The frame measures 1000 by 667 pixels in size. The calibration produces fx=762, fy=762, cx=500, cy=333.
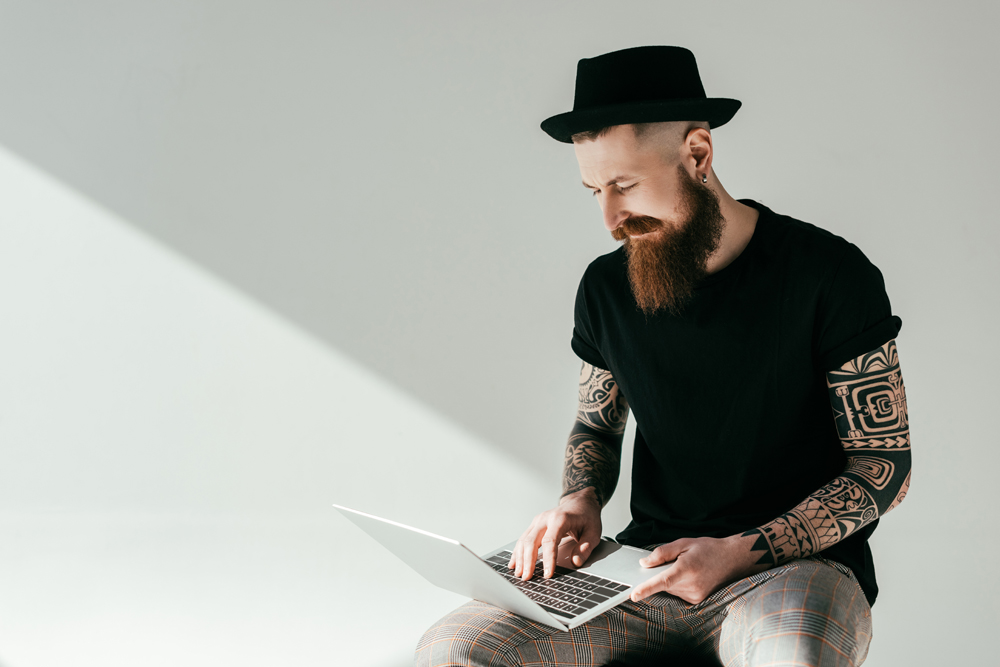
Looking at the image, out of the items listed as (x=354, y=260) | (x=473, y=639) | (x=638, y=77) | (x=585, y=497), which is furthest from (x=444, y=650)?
(x=354, y=260)

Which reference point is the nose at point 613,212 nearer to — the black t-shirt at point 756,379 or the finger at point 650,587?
the black t-shirt at point 756,379

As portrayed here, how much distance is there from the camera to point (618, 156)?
1.32m

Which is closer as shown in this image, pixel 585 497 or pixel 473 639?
pixel 473 639

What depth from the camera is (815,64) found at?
2342 mm

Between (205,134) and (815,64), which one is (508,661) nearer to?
(815,64)

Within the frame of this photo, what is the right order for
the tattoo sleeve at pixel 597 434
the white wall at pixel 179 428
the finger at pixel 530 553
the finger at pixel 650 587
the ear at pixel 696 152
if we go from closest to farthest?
the finger at pixel 650 587, the finger at pixel 530 553, the ear at pixel 696 152, the tattoo sleeve at pixel 597 434, the white wall at pixel 179 428

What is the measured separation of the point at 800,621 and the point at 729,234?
0.68 meters

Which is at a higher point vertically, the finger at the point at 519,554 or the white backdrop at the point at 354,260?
the white backdrop at the point at 354,260

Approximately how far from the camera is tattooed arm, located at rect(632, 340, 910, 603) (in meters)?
1.13

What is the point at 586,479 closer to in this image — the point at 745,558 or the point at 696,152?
the point at 745,558

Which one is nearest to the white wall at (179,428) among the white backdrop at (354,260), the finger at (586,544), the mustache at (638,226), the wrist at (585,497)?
the white backdrop at (354,260)

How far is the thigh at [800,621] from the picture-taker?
0.98m

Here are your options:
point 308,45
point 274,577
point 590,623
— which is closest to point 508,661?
point 590,623

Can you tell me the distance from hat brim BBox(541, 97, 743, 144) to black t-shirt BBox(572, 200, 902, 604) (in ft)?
0.73
